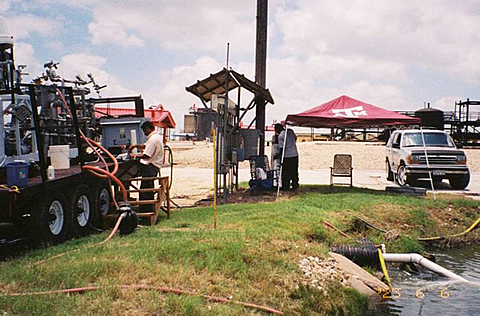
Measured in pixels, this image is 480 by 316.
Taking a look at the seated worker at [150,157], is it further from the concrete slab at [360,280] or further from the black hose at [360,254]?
the concrete slab at [360,280]

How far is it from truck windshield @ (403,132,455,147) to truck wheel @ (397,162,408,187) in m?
0.91

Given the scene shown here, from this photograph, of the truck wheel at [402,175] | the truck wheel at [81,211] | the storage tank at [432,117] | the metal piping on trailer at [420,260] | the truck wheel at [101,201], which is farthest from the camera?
the storage tank at [432,117]

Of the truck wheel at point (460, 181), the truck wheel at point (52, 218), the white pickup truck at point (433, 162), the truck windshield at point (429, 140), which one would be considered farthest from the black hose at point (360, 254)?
the truck windshield at point (429, 140)

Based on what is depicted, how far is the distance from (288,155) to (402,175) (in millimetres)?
5733

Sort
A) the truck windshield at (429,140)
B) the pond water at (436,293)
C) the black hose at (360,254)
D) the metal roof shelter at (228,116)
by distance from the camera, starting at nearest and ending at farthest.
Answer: the pond water at (436,293)
the black hose at (360,254)
the metal roof shelter at (228,116)
the truck windshield at (429,140)

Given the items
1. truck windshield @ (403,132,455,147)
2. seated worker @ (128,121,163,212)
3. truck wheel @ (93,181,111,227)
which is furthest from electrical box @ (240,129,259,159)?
truck windshield @ (403,132,455,147)

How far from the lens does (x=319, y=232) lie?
909cm

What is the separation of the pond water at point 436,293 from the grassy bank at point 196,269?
2.70 feet

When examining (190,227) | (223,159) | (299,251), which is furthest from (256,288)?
(223,159)

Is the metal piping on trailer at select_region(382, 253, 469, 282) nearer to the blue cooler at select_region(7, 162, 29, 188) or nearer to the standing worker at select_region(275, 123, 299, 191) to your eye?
the standing worker at select_region(275, 123, 299, 191)

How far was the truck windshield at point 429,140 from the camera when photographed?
1838cm

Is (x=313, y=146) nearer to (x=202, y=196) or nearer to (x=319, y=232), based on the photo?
(x=202, y=196)

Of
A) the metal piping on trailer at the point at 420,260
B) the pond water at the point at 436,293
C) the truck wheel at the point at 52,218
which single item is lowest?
the pond water at the point at 436,293

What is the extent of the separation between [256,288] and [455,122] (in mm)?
38471
